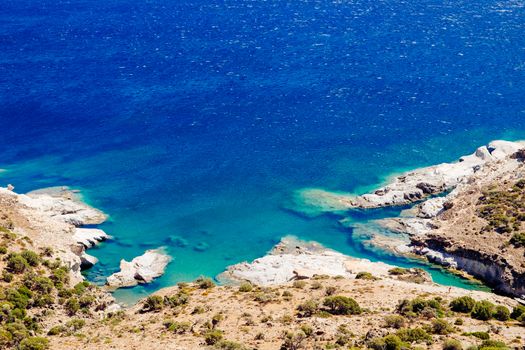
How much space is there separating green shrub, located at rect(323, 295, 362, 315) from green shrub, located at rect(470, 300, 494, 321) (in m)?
9.43

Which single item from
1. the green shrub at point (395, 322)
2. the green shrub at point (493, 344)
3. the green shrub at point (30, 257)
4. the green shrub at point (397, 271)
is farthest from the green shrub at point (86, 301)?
the green shrub at point (493, 344)

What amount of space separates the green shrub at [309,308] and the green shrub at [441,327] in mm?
10394

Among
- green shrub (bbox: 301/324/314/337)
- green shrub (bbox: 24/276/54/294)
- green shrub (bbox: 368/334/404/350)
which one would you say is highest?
green shrub (bbox: 24/276/54/294)

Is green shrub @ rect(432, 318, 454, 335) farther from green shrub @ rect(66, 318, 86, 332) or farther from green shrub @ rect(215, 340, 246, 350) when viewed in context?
green shrub @ rect(66, 318, 86, 332)

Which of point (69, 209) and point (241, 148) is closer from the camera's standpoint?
point (69, 209)

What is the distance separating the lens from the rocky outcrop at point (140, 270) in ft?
252

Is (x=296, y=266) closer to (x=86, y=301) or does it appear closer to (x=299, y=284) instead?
(x=299, y=284)

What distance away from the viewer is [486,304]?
53.9 metres

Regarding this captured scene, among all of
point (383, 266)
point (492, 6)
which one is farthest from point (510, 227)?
point (492, 6)

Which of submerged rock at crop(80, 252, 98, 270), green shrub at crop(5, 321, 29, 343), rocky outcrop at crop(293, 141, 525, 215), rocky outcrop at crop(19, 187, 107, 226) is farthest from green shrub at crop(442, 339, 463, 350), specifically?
rocky outcrop at crop(19, 187, 107, 226)

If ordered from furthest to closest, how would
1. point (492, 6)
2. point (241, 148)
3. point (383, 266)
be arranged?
point (492, 6)
point (241, 148)
point (383, 266)

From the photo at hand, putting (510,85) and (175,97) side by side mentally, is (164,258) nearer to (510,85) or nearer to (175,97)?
(175,97)

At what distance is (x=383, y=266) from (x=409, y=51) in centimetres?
7701

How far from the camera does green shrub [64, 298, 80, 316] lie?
62.8 meters
